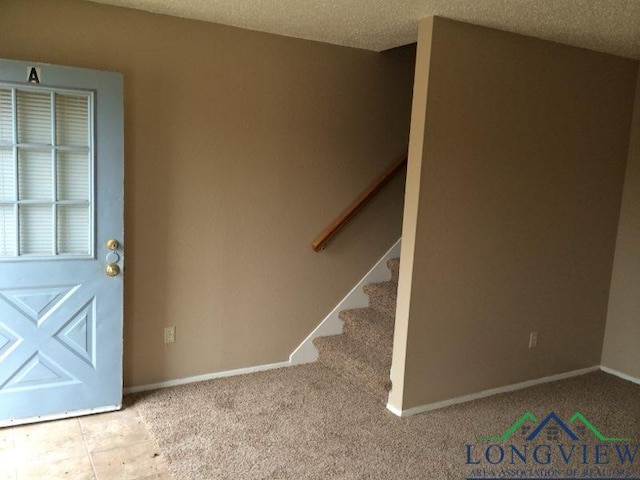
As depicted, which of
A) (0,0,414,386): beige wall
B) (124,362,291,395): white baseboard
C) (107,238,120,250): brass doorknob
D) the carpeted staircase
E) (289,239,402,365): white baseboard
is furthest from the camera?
(289,239,402,365): white baseboard

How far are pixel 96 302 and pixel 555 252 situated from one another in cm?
295

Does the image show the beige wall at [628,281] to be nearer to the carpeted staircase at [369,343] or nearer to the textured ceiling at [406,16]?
the textured ceiling at [406,16]

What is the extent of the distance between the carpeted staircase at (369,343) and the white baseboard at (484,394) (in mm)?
172

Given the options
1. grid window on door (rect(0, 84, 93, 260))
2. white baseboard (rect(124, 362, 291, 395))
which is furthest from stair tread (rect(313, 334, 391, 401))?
grid window on door (rect(0, 84, 93, 260))

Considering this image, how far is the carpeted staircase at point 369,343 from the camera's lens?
11.2 ft

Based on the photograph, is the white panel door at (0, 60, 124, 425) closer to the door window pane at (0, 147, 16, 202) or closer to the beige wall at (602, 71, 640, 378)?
the door window pane at (0, 147, 16, 202)

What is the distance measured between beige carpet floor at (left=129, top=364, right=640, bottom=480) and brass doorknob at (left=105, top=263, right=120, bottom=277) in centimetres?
80

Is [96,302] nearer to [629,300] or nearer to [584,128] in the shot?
[584,128]

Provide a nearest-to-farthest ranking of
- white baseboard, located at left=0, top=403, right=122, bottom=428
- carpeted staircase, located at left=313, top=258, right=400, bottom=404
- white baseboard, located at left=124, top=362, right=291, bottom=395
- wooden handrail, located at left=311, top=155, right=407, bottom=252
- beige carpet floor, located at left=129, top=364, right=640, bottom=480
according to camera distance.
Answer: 1. beige carpet floor, located at left=129, top=364, right=640, bottom=480
2. white baseboard, located at left=0, top=403, right=122, bottom=428
3. white baseboard, located at left=124, top=362, right=291, bottom=395
4. carpeted staircase, located at left=313, top=258, right=400, bottom=404
5. wooden handrail, located at left=311, top=155, right=407, bottom=252

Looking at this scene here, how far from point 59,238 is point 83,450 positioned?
1087mm

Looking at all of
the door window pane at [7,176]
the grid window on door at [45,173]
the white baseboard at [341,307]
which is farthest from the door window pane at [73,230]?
the white baseboard at [341,307]

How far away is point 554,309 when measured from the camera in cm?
378

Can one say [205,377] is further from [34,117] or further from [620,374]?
[620,374]

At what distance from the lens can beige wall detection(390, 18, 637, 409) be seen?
3.04 meters
